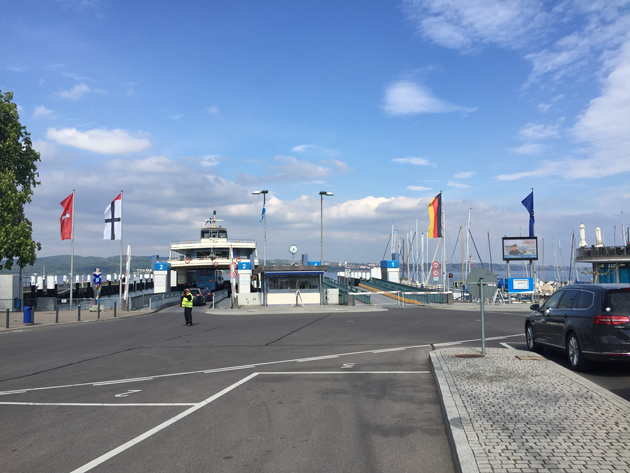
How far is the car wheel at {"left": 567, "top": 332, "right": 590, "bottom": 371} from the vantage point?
9445 millimetres

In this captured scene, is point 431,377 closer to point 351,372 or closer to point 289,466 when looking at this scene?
point 351,372

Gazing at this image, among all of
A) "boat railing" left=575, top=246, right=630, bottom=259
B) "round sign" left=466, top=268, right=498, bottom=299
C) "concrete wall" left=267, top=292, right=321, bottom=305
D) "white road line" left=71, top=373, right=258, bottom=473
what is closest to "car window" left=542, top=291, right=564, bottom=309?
"round sign" left=466, top=268, right=498, bottom=299

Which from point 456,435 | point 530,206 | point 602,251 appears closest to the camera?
point 456,435

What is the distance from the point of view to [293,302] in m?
32.6

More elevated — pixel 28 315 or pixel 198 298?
pixel 28 315

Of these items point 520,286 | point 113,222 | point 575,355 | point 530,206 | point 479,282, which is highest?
point 530,206

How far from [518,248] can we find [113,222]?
2833 centimetres

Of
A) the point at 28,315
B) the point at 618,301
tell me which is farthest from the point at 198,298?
the point at 618,301

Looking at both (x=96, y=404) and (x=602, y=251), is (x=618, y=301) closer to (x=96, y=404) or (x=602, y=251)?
(x=96, y=404)

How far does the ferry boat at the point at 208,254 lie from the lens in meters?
47.0

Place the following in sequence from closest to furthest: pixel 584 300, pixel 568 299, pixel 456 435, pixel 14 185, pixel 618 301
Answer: pixel 456 435
pixel 618 301
pixel 584 300
pixel 568 299
pixel 14 185

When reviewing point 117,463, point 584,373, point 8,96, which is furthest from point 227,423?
point 8,96

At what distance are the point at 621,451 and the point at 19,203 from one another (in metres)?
34.5

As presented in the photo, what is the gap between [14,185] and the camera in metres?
31.6
